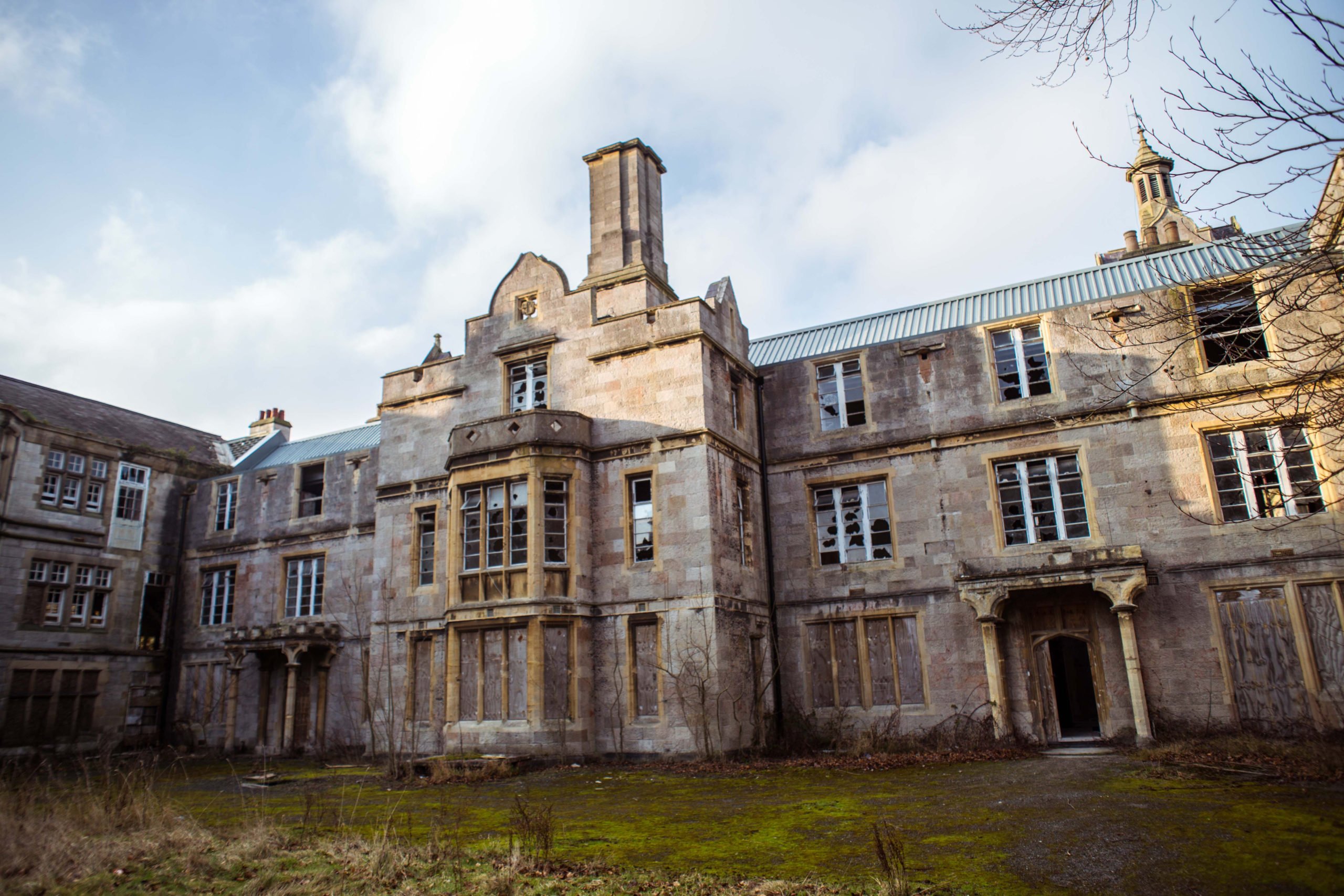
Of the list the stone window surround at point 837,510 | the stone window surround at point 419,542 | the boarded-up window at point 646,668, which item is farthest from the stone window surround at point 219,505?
the stone window surround at point 837,510

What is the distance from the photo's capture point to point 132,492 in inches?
1186

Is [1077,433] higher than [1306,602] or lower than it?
higher

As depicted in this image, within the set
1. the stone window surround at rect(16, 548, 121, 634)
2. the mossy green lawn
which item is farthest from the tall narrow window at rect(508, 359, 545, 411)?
the stone window surround at rect(16, 548, 121, 634)

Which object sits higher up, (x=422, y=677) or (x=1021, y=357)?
(x=1021, y=357)

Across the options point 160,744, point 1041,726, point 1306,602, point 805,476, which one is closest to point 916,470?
point 805,476

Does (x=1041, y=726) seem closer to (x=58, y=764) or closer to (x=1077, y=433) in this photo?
(x=1077, y=433)

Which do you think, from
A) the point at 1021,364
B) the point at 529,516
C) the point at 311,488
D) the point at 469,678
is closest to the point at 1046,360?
the point at 1021,364

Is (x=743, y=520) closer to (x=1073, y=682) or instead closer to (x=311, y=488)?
(x=1073, y=682)

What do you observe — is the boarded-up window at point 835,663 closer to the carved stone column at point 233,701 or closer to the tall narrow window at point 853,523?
the tall narrow window at point 853,523

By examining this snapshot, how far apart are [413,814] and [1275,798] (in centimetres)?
1090

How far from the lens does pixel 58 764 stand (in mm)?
23344

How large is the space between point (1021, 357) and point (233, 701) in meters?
23.9

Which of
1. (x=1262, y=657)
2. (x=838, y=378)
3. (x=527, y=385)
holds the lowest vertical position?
(x=1262, y=657)

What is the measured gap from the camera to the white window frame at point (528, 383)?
72.3ft
